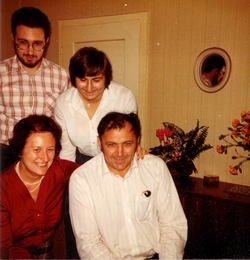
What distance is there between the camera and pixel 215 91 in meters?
2.55

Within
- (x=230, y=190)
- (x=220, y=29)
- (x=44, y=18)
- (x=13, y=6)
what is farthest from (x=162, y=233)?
(x=13, y=6)

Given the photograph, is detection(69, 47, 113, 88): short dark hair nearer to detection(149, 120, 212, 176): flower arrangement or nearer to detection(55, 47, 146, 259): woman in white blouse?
detection(55, 47, 146, 259): woman in white blouse

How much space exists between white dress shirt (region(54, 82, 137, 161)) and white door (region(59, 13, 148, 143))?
109cm

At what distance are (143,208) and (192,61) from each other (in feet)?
5.46

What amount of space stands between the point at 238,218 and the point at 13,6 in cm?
345

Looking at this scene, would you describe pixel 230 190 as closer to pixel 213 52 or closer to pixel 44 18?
pixel 213 52

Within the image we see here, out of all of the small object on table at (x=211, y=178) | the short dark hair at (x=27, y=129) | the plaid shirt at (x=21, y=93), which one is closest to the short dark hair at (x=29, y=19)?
the plaid shirt at (x=21, y=93)

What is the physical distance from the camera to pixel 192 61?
2639 mm

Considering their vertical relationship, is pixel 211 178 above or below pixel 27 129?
below

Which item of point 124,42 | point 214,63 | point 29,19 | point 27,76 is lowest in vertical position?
point 27,76

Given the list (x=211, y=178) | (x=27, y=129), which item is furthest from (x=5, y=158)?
(x=211, y=178)

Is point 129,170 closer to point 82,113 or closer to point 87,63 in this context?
A: point 82,113

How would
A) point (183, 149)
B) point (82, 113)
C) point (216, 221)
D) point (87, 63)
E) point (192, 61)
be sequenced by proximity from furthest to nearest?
point (192, 61) → point (183, 149) → point (216, 221) → point (82, 113) → point (87, 63)

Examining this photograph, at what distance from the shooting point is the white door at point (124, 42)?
2867 mm
